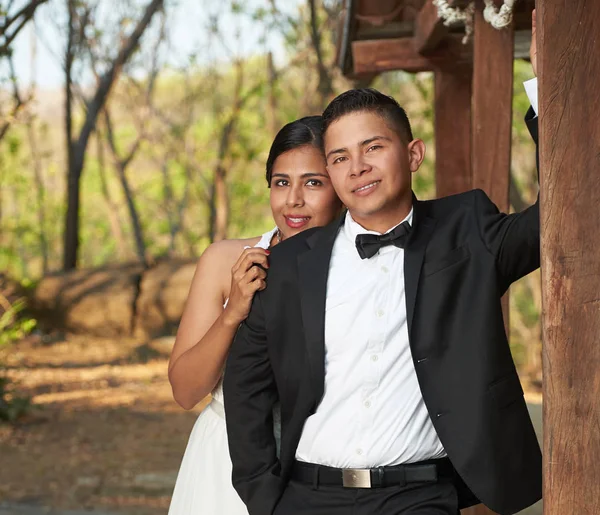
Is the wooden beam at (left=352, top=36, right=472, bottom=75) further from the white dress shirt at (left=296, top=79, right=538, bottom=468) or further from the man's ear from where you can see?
the white dress shirt at (left=296, top=79, right=538, bottom=468)

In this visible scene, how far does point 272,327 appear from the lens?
8.99ft

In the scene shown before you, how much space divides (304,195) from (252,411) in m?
0.70

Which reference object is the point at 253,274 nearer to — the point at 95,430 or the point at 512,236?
the point at 512,236

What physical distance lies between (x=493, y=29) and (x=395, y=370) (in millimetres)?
1750

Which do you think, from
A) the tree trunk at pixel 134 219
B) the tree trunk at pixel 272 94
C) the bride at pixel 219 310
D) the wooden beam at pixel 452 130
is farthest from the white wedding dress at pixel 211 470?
the tree trunk at pixel 272 94

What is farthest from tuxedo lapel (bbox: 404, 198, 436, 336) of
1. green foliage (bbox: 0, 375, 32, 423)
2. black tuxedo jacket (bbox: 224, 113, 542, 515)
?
green foliage (bbox: 0, 375, 32, 423)

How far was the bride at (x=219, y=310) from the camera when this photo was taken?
3049mm

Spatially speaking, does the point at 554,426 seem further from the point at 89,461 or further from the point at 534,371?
the point at 534,371

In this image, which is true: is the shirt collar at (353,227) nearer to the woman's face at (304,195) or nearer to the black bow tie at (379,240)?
the black bow tie at (379,240)

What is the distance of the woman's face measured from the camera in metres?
3.10

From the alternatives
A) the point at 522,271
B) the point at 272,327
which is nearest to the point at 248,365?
the point at 272,327

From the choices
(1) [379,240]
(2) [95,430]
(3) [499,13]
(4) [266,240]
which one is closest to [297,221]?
(4) [266,240]

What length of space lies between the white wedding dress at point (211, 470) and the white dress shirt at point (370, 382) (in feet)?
1.96

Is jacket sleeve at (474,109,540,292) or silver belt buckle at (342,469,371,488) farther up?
jacket sleeve at (474,109,540,292)
